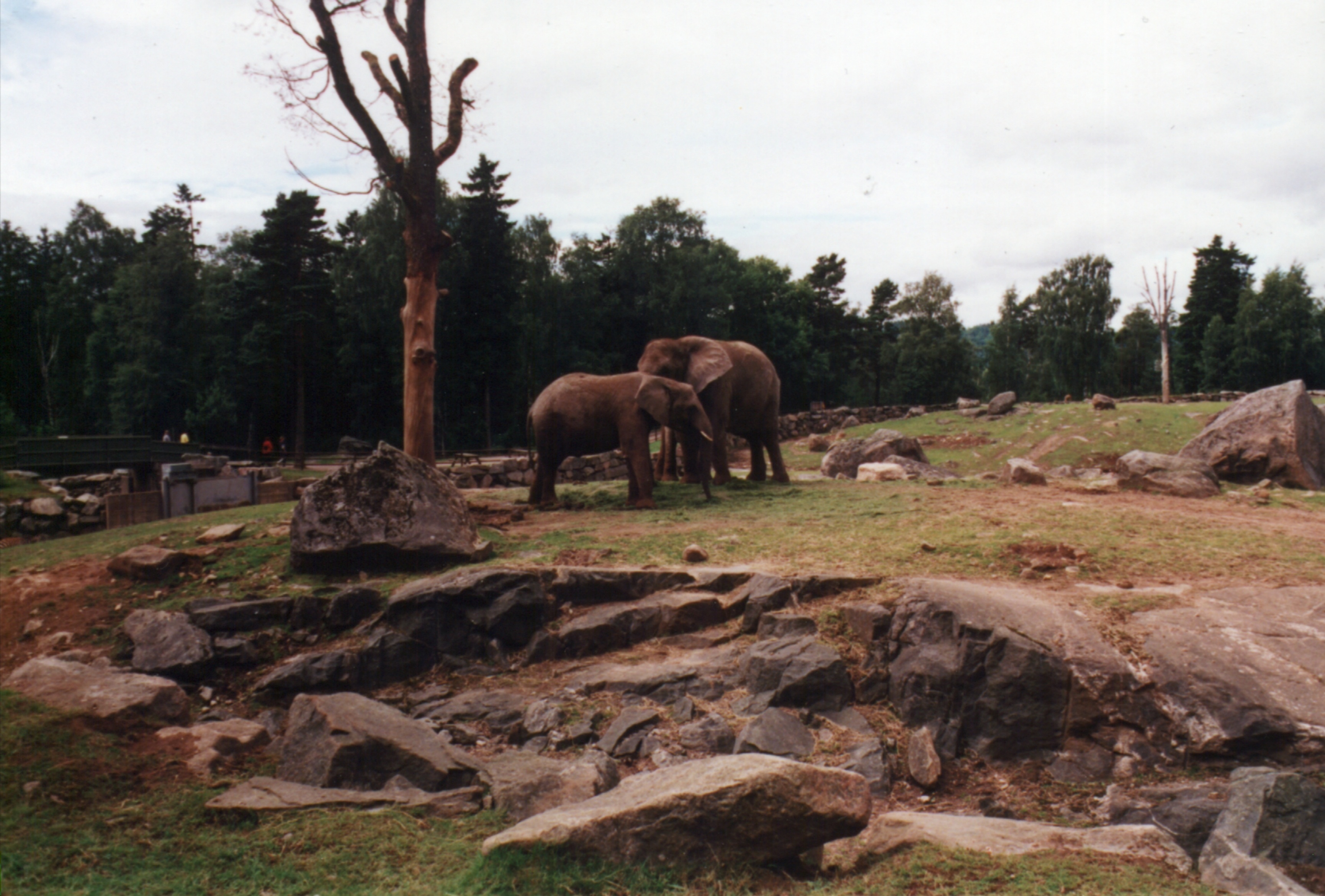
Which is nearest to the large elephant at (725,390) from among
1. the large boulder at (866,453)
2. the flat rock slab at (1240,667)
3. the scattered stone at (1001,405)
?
the large boulder at (866,453)

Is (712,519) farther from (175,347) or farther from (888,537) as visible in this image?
(175,347)

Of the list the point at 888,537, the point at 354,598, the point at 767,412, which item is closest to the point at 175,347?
the point at 767,412

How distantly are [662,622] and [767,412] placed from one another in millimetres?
7597

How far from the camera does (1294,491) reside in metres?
11.9

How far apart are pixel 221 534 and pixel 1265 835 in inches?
377

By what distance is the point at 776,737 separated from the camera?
5.54m

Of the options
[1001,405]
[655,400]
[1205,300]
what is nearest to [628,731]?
[655,400]

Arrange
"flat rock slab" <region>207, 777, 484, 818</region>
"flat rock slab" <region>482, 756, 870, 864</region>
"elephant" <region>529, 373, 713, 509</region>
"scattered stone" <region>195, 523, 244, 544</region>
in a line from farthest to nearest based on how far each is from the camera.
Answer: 1. "elephant" <region>529, 373, 713, 509</region>
2. "scattered stone" <region>195, 523, 244, 544</region>
3. "flat rock slab" <region>207, 777, 484, 818</region>
4. "flat rock slab" <region>482, 756, 870, 864</region>

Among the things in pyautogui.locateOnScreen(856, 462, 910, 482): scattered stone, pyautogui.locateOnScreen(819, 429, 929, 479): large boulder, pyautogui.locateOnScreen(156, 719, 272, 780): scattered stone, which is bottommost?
pyautogui.locateOnScreen(156, 719, 272, 780): scattered stone

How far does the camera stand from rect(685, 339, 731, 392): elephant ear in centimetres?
1291

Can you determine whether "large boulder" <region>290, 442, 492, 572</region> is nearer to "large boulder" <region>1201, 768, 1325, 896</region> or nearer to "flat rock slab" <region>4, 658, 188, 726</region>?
"flat rock slab" <region>4, 658, 188, 726</region>

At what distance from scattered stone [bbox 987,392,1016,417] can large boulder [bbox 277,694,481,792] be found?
85.6 ft

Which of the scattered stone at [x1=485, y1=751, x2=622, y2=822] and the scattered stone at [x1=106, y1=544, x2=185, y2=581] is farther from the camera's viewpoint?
the scattered stone at [x1=106, y1=544, x2=185, y2=581]

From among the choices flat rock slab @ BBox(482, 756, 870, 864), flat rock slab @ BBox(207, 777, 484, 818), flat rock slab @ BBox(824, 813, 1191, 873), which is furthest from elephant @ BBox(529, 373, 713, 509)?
flat rock slab @ BBox(482, 756, 870, 864)
